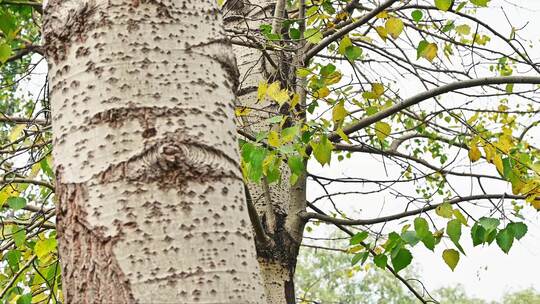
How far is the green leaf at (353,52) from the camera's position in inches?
101

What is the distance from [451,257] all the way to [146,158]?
5.07 ft

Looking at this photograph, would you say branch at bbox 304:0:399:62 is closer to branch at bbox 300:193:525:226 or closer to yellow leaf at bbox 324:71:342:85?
yellow leaf at bbox 324:71:342:85

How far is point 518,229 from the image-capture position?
7.00ft

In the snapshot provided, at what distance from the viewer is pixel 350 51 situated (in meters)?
2.59

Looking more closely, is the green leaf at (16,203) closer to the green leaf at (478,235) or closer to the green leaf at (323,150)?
the green leaf at (323,150)

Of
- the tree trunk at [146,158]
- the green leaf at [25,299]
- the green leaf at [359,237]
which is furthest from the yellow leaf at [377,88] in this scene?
the tree trunk at [146,158]

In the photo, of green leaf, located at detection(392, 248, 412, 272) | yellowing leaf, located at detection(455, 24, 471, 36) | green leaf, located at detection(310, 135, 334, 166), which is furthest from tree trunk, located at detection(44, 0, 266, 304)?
yellowing leaf, located at detection(455, 24, 471, 36)

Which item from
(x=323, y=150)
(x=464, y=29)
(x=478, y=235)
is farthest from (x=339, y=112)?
(x=464, y=29)

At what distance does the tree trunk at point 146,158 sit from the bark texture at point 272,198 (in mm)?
1336

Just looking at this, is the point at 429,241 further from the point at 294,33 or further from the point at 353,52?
the point at 294,33

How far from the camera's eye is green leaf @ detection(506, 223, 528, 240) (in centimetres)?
212

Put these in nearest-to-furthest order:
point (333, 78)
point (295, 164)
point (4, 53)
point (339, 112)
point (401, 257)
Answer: point (295, 164) → point (401, 257) → point (4, 53) → point (339, 112) → point (333, 78)

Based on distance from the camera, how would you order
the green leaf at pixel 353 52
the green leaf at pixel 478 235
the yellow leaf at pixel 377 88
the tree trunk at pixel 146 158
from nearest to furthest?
the tree trunk at pixel 146 158 < the green leaf at pixel 478 235 < the green leaf at pixel 353 52 < the yellow leaf at pixel 377 88

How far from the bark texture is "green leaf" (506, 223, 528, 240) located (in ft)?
2.85
